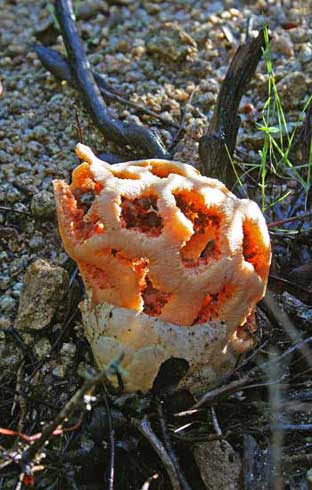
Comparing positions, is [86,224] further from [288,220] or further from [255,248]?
→ [288,220]

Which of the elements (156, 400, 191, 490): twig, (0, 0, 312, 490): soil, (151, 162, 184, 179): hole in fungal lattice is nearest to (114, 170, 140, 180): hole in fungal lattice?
(151, 162, 184, 179): hole in fungal lattice

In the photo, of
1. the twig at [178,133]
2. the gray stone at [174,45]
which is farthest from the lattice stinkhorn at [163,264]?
the gray stone at [174,45]

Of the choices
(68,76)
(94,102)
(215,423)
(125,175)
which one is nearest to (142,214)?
(125,175)

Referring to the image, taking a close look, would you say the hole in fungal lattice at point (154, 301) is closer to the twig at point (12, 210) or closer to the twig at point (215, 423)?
the twig at point (215, 423)

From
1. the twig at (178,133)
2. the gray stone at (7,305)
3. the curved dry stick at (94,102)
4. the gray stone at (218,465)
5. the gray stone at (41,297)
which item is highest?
the curved dry stick at (94,102)

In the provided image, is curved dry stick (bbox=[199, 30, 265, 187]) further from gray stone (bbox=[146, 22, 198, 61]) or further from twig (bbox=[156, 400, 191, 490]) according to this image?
twig (bbox=[156, 400, 191, 490])

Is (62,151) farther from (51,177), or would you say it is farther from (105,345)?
(105,345)
